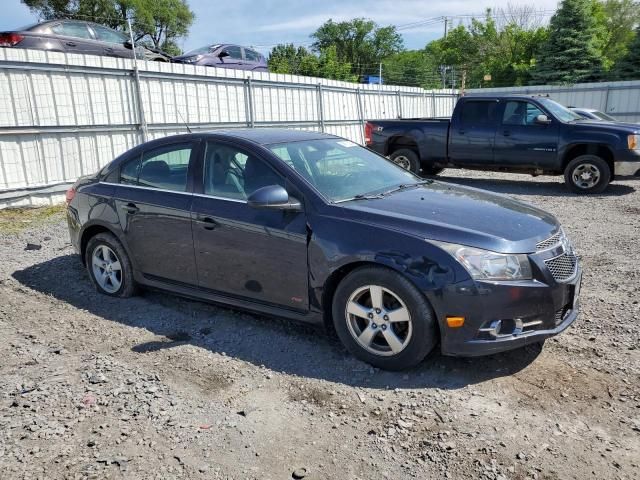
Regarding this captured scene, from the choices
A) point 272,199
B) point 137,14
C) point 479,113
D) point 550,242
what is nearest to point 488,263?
point 550,242

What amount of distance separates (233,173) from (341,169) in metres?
0.89

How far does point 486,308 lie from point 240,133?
2.53 meters

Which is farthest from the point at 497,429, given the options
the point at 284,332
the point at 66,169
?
the point at 66,169

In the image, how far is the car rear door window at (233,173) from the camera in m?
4.12

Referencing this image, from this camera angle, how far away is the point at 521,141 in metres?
10.9

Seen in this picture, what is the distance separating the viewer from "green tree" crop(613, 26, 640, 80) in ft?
105

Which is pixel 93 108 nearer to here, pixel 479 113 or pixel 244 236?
pixel 244 236

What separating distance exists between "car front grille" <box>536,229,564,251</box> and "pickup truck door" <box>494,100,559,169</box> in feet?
24.8

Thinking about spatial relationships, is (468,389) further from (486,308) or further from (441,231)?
(441,231)

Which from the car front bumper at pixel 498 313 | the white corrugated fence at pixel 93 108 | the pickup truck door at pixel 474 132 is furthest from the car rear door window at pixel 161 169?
the pickup truck door at pixel 474 132

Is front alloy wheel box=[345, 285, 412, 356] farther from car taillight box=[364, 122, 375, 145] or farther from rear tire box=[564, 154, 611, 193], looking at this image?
car taillight box=[364, 122, 375, 145]

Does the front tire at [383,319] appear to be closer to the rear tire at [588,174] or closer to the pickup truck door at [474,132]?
the rear tire at [588,174]

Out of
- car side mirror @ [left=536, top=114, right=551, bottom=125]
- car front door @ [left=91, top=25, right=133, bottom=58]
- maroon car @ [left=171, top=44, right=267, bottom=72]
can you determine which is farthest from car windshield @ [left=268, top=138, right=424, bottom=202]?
maroon car @ [left=171, top=44, right=267, bottom=72]

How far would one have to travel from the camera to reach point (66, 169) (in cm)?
941
